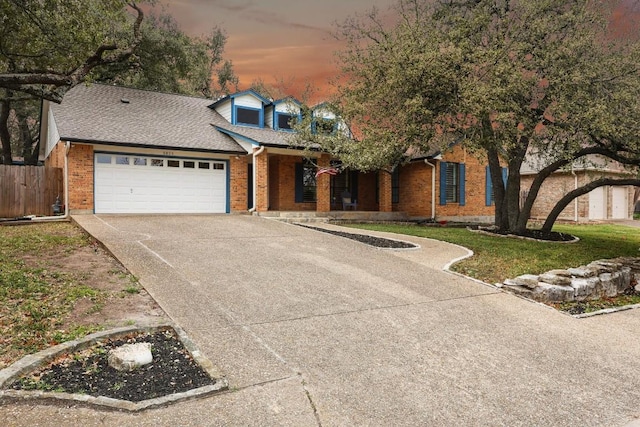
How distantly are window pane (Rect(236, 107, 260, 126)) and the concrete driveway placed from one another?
40.1ft

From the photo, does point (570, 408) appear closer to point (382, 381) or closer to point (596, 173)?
point (382, 381)

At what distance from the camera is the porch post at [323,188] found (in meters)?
18.1

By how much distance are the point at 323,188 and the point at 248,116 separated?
5102 millimetres

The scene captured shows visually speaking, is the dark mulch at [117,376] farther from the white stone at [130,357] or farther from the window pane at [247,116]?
the window pane at [247,116]

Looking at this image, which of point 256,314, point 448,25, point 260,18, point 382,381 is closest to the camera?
point 382,381

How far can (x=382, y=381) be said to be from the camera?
3.63 m

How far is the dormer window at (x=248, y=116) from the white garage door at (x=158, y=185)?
3.08m

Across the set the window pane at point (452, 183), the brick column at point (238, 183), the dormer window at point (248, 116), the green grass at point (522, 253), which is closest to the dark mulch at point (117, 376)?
the green grass at point (522, 253)

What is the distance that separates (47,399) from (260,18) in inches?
590

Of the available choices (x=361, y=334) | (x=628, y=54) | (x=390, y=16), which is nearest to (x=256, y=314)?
(x=361, y=334)

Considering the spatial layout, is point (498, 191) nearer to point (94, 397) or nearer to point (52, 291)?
point (52, 291)

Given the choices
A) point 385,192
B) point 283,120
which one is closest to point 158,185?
point 283,120

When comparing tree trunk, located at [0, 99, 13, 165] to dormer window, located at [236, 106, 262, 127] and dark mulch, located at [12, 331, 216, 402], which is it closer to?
dormer window, located at [236, 106, 262, 127]

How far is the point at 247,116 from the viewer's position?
19.5 m
